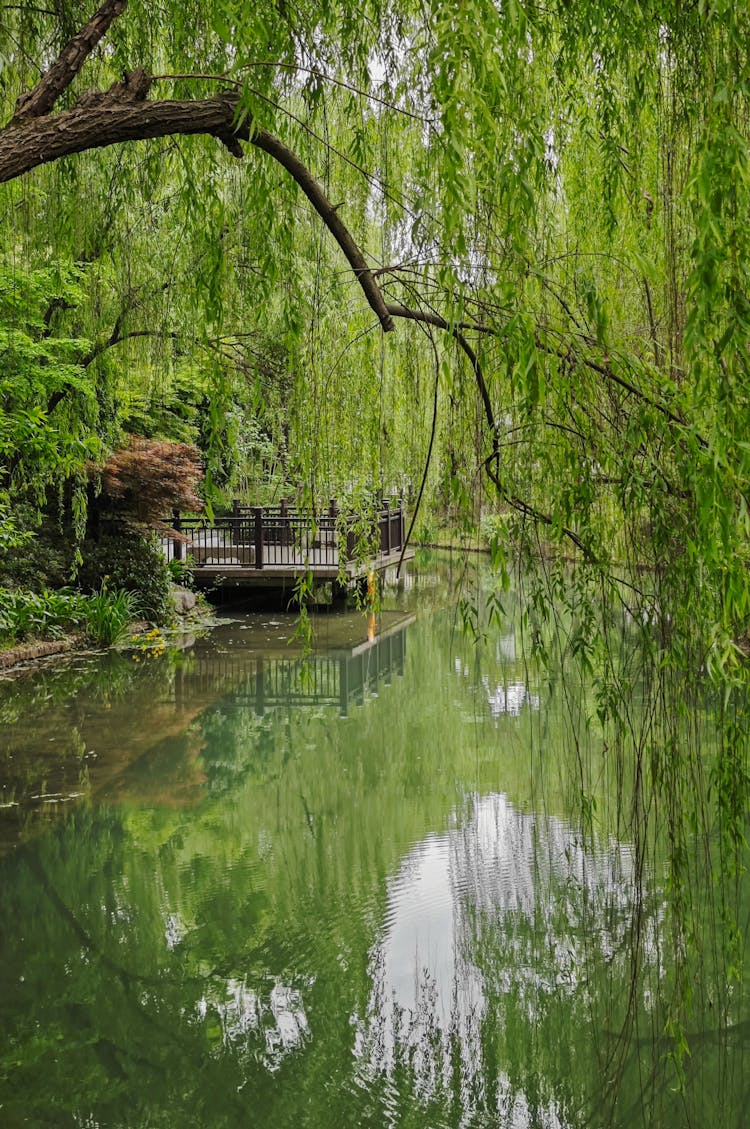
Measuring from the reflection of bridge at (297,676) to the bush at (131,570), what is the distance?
1.66 meters

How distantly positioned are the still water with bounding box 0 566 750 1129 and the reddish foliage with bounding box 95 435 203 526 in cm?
394

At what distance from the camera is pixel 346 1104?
3.12m

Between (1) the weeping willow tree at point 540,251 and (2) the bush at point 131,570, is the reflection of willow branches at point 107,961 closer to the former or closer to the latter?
(1) the weeping willow tree at point 540,251

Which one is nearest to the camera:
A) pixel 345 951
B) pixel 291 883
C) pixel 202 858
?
pixel 345 951

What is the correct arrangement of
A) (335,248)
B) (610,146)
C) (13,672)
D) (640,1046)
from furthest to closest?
(13,672)
(335,248)
(640,1046)
(610,146)

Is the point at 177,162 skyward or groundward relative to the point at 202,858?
skyward

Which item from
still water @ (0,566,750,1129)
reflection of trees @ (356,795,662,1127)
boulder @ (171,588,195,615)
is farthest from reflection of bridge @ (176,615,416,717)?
reflection of trees @ (356,795,662,1127)

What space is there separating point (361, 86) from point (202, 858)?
3.48 metres

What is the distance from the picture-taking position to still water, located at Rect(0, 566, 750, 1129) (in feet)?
10.4

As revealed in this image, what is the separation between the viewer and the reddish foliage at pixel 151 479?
10.7 m

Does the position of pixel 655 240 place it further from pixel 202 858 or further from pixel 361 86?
pixel 202 858

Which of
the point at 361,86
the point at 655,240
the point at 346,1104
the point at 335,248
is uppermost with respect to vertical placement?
the point at 335,248

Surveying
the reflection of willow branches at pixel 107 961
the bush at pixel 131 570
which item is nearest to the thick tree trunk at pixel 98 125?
the reflection of willow branches at pixel 107 961

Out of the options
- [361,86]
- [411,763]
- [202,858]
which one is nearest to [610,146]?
[361,86]
